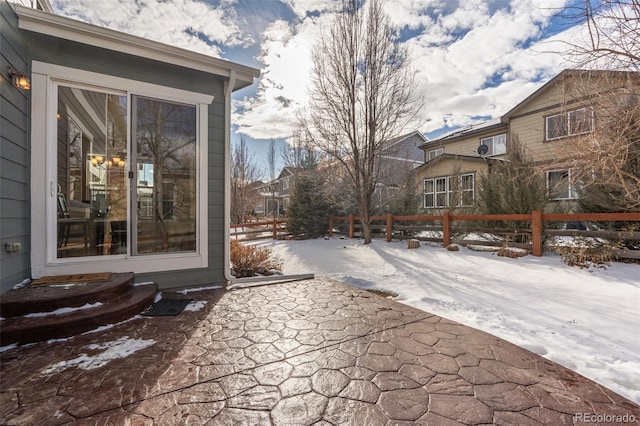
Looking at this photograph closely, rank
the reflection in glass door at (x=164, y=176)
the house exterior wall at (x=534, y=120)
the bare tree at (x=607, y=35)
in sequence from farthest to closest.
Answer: the house exterior wall at (x=534, y=120), the reflection in glass door at (x=164, y=176), the bare tree at (x=607, y=35)

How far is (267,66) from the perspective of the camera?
6.58 m

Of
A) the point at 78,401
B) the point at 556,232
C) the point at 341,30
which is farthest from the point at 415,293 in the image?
the point at 341,30

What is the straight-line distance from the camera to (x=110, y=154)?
4.03 meters

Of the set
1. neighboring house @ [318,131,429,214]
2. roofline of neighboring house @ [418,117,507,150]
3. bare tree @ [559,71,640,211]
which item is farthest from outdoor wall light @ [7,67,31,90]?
roofline of neighboring house @ [418,117,507,150]

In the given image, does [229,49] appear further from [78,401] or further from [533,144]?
[533,144]

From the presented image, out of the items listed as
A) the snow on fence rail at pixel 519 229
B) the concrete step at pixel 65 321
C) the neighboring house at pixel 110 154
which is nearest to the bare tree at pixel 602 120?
the snow on fence rail at pixel 519 229

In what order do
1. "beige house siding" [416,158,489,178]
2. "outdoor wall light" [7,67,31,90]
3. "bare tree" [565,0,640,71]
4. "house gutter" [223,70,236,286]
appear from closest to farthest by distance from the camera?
"outdoor wall light" [7,67,31,90], "bare tree" [565,0,640,71], "house gutter" [223,70,236,286], "beige house siding" [416,158,489,178]

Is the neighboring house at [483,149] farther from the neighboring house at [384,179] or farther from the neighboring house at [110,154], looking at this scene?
the neighboring house at [110,154]

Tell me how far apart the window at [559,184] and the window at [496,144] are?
406cm

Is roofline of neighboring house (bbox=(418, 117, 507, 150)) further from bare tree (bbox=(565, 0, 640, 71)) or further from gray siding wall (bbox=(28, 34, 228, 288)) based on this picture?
gray siding wall (bbox=(28, 34, 228, 288))

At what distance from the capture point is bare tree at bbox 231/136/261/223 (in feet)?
51.1

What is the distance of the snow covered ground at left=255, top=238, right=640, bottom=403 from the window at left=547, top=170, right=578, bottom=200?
1395mm

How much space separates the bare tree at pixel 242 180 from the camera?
15.6m

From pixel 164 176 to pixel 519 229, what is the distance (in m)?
7.35
